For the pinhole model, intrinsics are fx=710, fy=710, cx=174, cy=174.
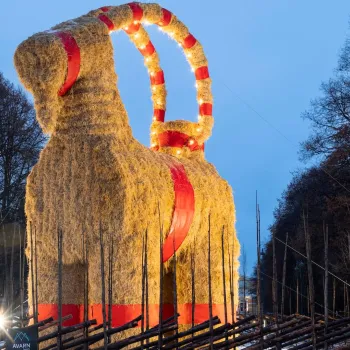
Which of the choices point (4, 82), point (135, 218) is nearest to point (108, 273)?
point (135, 218)

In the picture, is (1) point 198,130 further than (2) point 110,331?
Yes

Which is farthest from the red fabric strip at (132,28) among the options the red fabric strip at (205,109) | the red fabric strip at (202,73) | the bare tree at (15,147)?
the bare tree at (15,147)

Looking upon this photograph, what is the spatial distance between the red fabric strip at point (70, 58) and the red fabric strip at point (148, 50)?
2.08 meters

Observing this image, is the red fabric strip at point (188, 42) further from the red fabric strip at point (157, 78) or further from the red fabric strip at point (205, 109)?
the red fabric strip at point (205, 109)

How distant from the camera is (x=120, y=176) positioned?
728cm

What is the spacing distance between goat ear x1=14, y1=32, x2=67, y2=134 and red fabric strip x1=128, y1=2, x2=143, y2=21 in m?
1.31

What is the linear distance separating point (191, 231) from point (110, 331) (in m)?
2.36

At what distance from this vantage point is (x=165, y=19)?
895 centimetres

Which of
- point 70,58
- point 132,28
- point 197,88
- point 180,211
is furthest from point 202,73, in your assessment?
point 70,58

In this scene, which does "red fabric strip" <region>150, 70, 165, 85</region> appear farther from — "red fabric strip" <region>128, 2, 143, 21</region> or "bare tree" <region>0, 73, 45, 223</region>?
"bare tree" <region>0, 73, 45, 223</region>

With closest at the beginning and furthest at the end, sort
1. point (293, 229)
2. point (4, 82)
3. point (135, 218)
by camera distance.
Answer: point (135, 218) < point (4, 82) < point (293, 229)

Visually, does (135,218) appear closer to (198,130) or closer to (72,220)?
(72,220)

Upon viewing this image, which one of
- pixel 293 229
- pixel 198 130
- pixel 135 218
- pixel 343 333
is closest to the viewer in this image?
pixel 135 218

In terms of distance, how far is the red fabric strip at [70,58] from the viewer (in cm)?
733
